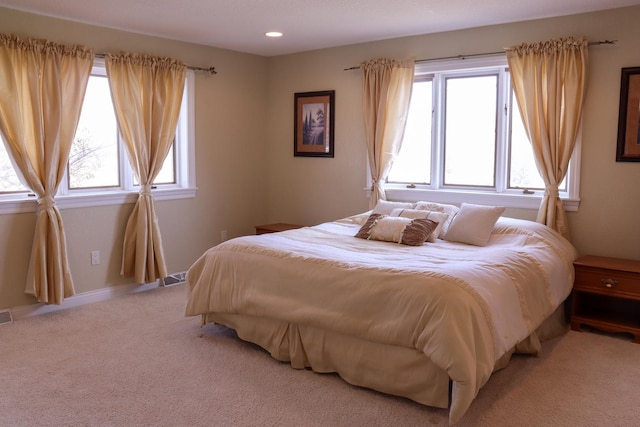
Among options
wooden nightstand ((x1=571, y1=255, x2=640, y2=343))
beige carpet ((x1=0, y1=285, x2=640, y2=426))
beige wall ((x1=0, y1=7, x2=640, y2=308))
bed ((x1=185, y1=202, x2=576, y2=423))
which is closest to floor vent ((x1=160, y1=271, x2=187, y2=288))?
beige wall ((x1=0, y1=7, x2=640, y2=308))

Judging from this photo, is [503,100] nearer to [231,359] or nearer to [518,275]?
[518,275]

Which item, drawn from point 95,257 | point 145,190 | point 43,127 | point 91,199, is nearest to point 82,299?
point 95,257

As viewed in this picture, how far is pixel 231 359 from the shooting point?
348 cm

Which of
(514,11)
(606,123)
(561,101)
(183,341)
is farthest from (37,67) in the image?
(606,123)

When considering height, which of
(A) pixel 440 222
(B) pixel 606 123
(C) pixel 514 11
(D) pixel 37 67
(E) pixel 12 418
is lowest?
(E) pixel 12 418

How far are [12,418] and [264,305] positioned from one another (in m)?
1.43

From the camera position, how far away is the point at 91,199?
466cm

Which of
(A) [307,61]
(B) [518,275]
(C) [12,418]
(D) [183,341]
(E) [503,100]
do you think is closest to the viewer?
(C) [12,418]

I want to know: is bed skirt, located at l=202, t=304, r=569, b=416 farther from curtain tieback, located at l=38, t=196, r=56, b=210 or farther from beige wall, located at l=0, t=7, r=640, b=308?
curtain tieback, located at l=38, t=196, r=56, b=210

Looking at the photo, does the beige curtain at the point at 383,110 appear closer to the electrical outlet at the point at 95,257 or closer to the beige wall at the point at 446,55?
the beige wall at the point at 446,55

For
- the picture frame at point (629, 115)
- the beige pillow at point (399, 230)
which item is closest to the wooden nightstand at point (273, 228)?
the beige pillow at point (399, 230)

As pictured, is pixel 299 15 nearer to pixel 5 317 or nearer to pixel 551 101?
pixel 551 101

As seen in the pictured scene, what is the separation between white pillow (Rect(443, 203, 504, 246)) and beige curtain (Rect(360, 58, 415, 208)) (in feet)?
3.55

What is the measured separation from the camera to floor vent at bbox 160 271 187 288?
17.2ft
